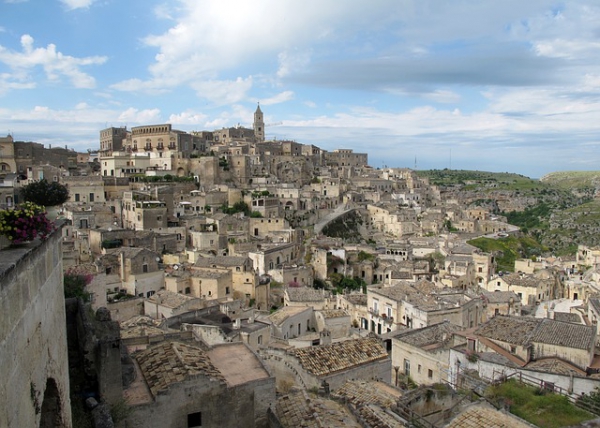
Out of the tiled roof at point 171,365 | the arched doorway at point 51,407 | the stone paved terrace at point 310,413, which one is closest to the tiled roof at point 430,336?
the stone paved terrace at point 310,413

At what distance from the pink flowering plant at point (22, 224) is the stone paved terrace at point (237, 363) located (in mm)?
5468

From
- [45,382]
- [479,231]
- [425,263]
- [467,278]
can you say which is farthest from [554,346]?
[479,231]

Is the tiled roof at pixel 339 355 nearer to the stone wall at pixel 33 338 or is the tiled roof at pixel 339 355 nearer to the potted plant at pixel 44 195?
the potted plant at pixel 44 195

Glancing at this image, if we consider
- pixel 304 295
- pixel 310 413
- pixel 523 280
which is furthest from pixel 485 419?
pixel 523 280

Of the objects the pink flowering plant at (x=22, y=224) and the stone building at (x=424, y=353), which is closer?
the pink flowering plant at (x=22, y=224)

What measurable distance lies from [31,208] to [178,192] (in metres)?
43.7

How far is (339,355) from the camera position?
16297mm

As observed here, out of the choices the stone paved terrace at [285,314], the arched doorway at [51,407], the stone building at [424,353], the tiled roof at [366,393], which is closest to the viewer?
the arched doorway at [51,407]

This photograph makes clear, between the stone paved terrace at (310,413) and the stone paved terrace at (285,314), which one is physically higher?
the stone paved terrace at (310,413)

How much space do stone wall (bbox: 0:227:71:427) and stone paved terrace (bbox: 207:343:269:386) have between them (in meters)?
3.78

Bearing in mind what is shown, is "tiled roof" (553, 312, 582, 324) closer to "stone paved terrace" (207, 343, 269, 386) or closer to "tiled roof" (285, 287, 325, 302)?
"tiled roof" (285, 287, 325, 302)

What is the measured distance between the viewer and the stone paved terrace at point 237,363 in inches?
417

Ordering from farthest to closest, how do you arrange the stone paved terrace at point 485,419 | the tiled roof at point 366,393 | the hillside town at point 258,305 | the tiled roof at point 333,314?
the tiled roof at point 333,314 → the tiled roof at point 366,393 → the stone paved terrace at point 485,419 → the hillside town at point 258,305

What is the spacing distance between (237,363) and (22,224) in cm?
678
